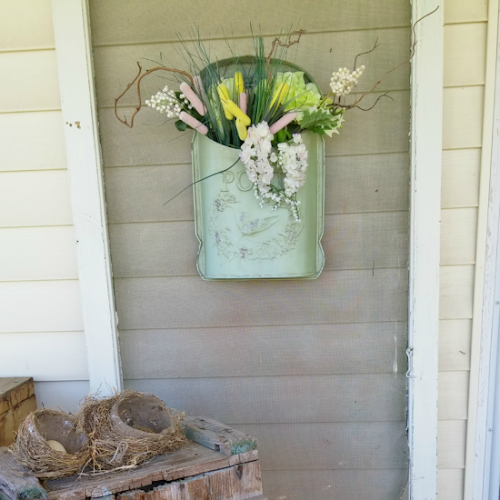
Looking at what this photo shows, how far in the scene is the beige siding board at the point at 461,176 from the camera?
1273 millimetres

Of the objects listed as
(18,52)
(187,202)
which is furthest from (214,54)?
(18,52)

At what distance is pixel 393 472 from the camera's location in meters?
1.39

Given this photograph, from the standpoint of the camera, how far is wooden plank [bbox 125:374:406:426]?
1357mm

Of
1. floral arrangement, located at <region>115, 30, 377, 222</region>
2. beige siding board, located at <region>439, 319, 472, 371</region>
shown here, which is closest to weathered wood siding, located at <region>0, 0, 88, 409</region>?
floral arrangement, located at <region>115, 30, 377, 222</region>

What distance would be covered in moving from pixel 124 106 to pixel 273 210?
533 mm

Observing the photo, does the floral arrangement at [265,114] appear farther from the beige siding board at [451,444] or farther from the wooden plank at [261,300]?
the beige siding board at [451,444]

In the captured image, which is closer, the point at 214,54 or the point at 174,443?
the point at 174,443

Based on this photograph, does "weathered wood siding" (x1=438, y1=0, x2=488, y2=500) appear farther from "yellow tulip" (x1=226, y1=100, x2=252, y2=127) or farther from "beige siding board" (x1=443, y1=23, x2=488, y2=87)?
"yellow tulip" (x1=226, y1=100, x2=252, y2=127)

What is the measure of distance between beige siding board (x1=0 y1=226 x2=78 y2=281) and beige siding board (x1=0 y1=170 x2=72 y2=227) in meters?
0.03

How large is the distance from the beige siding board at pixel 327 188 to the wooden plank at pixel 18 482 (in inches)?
26.5

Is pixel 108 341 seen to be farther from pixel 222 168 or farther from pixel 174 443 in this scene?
pixel 222 168

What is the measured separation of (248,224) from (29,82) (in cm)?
77

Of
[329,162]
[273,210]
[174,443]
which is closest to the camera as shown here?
[174,443]

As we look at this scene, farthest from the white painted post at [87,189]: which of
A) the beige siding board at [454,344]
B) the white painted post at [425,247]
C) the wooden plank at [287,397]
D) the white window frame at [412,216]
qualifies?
the beige siding board at [454,344]
